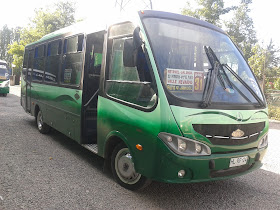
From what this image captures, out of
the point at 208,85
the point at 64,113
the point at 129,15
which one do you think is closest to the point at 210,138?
the point at 208,85

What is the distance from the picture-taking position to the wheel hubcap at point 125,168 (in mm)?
3881

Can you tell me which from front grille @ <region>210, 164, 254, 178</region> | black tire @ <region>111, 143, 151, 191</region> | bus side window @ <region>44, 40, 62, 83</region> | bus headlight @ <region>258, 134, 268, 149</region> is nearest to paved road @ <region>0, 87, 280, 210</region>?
black tire @ <region>111, 143, 151, 191</region>

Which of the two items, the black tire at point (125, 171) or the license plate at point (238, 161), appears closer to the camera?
the license plate at point (238, 161)

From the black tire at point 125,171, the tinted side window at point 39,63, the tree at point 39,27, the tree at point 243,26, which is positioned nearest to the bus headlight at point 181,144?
the black tire at point 125,171

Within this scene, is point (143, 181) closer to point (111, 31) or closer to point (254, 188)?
point (254, 188)

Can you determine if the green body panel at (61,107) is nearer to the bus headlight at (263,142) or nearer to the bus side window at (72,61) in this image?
the bus side window at (72,61)

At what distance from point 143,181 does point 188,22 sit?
92.7 inches

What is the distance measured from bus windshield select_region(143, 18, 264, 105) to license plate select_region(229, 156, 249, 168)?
0.73 m

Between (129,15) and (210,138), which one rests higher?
(129,15)

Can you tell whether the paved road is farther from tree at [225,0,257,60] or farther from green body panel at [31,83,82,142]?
tree at [225,0,257,60]

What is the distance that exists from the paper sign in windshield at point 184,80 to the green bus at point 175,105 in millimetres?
14

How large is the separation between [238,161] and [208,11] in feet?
76.1

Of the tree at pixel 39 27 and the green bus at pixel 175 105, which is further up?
the tree at pixel 39 27

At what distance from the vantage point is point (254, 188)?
4438mm
